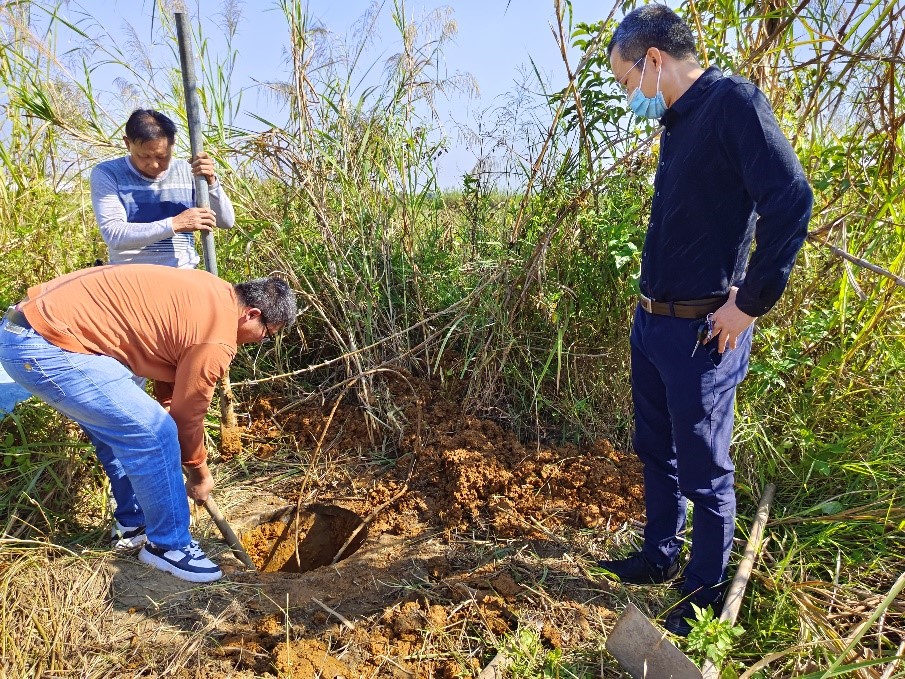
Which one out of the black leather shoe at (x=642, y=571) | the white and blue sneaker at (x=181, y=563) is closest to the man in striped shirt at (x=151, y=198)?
the white and blue sneaker at (x=181, y=563)

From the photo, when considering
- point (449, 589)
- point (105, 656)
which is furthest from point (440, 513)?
point (105, 656)

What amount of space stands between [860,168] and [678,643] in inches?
81.1

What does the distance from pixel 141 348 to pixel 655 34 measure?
2.04 meters

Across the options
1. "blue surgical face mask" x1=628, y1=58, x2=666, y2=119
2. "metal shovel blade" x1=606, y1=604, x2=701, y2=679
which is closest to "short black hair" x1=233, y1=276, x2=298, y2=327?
"blue surgical face mask" x1=628, y1=58, x2=666, y2=119

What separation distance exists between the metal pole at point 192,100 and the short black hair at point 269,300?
0.68 metres

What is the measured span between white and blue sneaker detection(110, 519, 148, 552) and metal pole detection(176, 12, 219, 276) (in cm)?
128

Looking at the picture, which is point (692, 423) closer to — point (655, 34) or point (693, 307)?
point (693, 307)

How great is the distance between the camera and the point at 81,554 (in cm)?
245

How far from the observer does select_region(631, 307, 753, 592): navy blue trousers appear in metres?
1.91

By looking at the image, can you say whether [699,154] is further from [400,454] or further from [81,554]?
[81,554]

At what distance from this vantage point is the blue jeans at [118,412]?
209 cm

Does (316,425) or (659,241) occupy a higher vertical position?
(659,241)

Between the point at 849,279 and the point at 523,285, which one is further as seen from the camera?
Answer: the point at 523,285

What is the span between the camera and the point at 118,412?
2162 mm
